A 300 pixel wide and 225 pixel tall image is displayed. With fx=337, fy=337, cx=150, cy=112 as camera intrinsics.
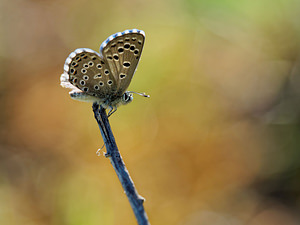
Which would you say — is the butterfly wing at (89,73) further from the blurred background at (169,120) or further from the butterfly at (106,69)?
the blurred background at (169,120)

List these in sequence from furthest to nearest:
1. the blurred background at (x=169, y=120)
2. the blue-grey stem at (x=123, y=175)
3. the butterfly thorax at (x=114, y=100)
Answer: the blurred background at (x=169, y=120) → the butterfly thorax at (x=114, y=100) → the blue-grey stem at (x=123, y=175)

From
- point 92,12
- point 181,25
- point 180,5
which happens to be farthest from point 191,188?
point 92,12

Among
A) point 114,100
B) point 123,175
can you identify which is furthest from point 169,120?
point 123,175

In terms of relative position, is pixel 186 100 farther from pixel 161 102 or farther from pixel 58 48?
pixel 58 48

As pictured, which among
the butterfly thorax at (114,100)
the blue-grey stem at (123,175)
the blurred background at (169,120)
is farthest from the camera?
the blurred background at (169,120)

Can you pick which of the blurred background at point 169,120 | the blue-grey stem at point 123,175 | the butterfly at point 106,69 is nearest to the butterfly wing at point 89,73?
the butterfly at point 106,69

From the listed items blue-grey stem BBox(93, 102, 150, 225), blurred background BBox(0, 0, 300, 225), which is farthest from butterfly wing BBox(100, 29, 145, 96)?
blurred background BBox(0, 0, 300, 225)

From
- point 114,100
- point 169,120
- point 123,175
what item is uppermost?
point 169,120

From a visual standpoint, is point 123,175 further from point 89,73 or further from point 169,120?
point 169,120
